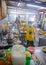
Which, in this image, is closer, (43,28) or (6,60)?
(6,60)

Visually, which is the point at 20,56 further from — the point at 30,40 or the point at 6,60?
the point at 30,40

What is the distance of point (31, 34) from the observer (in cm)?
478

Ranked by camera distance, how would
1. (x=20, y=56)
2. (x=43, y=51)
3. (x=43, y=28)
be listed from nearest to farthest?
(x=20, y=56) → (x=43, y=51) → (x=43, y=28)

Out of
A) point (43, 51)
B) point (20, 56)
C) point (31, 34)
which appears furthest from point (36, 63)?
point (31, 34)

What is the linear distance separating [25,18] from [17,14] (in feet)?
2.15

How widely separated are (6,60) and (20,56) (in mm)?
175

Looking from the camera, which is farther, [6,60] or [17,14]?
[17,14]

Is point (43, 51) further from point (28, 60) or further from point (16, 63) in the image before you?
point (16, 63)

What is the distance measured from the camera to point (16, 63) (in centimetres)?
120

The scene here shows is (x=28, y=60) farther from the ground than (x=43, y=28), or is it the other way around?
(x=28, y=60)

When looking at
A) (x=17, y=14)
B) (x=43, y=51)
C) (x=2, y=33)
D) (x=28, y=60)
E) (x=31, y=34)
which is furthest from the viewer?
(x=17, y=14)

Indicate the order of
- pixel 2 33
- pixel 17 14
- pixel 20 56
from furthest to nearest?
pixel 17 14 → pixel 2 33 → pixel 20 56

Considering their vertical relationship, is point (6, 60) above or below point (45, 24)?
above

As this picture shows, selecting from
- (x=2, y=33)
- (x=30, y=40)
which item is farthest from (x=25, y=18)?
(x=2, y=33)
